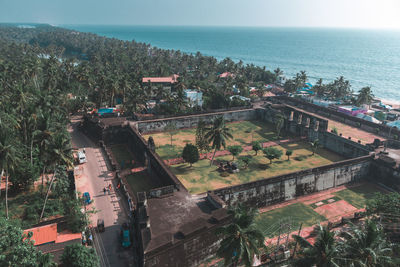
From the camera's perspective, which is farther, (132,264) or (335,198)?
(335,198)

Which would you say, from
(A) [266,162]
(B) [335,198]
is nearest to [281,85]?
(A) [266,162]

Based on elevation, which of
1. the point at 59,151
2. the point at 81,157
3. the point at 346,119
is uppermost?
the point at 59,151

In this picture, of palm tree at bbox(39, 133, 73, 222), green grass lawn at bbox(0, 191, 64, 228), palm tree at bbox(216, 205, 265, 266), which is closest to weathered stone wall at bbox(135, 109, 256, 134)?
green grass lawn at bbox(0, 191, 64, 228)

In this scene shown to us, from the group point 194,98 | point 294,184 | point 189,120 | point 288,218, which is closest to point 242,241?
point 288,218

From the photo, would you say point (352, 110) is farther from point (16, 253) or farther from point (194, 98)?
point (16, 253)

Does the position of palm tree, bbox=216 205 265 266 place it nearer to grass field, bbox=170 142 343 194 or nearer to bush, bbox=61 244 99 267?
bush, bbox=61 244 99 267

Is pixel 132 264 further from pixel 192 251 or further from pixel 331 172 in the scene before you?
pixel 331 172
